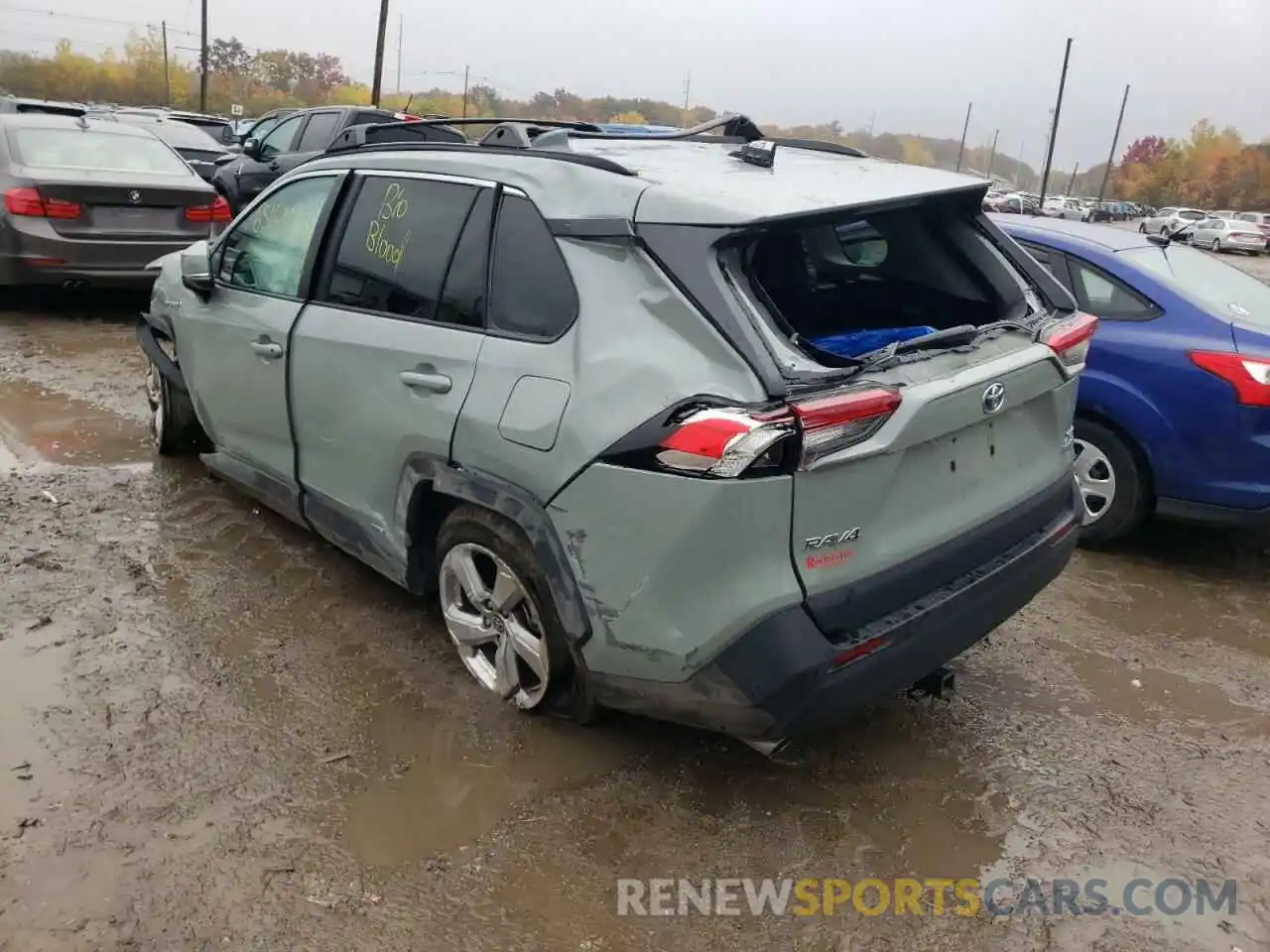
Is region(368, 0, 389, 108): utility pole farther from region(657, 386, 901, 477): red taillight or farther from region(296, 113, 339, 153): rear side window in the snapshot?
region(657, 386, 901, 477): red taillight

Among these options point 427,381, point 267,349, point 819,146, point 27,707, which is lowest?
point 27,707

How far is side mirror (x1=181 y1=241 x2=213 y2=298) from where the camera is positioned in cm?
440

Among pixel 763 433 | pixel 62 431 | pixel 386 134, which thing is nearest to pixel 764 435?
pixel 763 433

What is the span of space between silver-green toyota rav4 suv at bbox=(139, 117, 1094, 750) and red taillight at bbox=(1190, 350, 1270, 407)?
1.47 meters

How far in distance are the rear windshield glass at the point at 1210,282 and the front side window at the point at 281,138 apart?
11236 millimetres

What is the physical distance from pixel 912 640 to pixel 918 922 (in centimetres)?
69

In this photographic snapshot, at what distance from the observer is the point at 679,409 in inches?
96.9

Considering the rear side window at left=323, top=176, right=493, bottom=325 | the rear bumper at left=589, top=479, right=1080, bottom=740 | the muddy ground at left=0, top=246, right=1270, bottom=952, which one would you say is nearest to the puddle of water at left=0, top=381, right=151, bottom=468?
the muddy ground at left=0, top=246, right=1270, bottom=952

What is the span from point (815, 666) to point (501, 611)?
1110mm

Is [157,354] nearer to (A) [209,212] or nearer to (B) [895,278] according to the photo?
(B) [895,278]

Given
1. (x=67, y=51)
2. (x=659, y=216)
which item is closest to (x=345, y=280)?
(x=659, y=216)

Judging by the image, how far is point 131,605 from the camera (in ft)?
12.9

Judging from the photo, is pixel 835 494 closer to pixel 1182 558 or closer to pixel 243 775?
pixel 243 775

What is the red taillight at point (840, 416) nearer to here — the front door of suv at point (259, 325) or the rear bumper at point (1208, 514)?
the front door of suv at point (259, 325)
